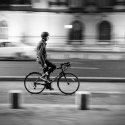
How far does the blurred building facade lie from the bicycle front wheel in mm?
26762

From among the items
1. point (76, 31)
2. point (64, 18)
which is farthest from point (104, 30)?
point (64, 18)

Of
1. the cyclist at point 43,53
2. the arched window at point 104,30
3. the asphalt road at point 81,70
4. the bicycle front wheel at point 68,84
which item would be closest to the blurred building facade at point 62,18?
the arched window at point 104,30

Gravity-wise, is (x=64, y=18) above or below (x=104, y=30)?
above

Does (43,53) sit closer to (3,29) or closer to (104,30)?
(3,29)

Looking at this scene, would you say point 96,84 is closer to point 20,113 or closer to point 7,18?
point 20,113

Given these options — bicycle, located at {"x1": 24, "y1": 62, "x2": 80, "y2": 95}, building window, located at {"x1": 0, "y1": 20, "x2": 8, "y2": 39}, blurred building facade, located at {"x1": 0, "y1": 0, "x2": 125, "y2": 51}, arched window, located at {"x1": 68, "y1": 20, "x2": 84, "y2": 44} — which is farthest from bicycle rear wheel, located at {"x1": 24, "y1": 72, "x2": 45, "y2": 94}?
building window, located at {"x1": 0, "y1": 20, "x2": 8, "y2": 39}

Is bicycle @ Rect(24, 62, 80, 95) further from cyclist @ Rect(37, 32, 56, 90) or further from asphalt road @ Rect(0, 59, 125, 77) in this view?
asphalt road @ Rect(0, 59, 125, 77)

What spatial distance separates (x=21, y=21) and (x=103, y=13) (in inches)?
A: 322

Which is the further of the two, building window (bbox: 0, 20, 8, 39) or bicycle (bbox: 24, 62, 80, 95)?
building window (bbox: 0, 20, 8, 39)

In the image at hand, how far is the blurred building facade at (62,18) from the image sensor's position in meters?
37.1

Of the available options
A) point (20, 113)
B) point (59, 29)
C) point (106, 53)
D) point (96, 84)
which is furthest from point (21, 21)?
point (20, 113)

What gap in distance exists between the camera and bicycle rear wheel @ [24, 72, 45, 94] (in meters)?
10.2

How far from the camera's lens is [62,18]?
37.4m

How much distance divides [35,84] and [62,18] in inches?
1087
